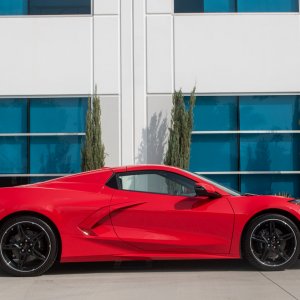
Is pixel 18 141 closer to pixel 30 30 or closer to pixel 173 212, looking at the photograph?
pixel 30 30

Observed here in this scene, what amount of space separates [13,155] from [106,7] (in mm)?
3797

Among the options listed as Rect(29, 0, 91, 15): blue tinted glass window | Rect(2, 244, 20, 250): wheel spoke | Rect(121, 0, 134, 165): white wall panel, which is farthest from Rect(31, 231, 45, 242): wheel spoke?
Rect(29, 0, 91, 15): blue tinted glass window

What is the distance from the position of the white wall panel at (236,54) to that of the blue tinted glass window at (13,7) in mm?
3394

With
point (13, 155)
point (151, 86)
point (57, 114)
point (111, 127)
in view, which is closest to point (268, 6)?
point (151, 86)

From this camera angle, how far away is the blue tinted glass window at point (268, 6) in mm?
12359

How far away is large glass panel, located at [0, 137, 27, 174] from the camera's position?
1210 centimetres

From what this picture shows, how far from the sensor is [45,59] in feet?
39.7

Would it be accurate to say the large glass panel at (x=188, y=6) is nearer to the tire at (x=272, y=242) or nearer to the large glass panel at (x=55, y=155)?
the large glass panel at (x=55, y=155)

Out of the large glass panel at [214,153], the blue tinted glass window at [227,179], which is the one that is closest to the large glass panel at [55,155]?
the large glass panel at [214,153]

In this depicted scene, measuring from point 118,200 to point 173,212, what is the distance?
0.69 m

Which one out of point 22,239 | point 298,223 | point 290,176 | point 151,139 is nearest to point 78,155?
point 151,139

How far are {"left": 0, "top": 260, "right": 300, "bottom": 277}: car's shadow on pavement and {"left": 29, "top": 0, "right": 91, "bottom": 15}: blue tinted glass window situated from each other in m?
6.51

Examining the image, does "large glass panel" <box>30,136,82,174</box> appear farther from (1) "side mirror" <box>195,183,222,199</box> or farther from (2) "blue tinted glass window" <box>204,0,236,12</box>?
(1) "side mirror" <box>195,183,222,199</box>

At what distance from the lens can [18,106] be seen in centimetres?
1223
